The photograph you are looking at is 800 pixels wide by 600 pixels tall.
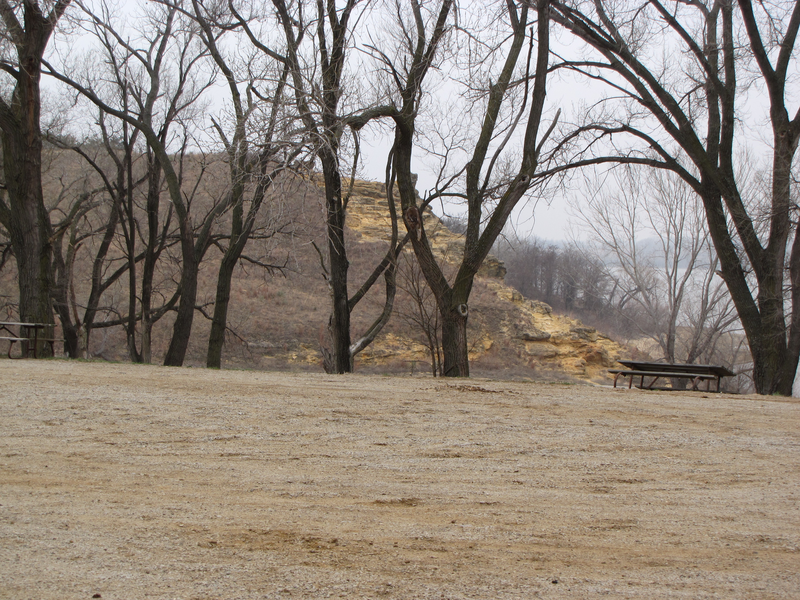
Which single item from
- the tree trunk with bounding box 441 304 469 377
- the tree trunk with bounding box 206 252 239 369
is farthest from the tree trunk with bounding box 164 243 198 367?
the tree trunk with bounding box 441 304 469 377

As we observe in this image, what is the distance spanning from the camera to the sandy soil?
3035 millimetres

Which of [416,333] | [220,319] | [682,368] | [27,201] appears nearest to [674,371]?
[682,368]

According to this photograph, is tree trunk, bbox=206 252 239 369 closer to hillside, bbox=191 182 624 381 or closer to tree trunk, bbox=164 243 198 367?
tree trunk, bbox=164 243 198 367

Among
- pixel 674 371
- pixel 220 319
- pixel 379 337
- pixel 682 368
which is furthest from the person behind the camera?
pixel 379 337

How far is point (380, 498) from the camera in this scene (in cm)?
421

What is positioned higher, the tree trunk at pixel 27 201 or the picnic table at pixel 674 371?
the tree trunk at pixel 27 201

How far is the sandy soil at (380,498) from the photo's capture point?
3035mm

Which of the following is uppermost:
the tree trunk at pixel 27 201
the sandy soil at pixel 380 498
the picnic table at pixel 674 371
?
the tree trunk at pixel 27 201

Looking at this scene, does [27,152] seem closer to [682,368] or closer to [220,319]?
[220,319]

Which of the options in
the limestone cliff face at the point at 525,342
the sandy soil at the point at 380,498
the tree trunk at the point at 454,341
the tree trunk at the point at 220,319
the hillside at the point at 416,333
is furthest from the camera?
the limestone cliff face at the point at 525,342

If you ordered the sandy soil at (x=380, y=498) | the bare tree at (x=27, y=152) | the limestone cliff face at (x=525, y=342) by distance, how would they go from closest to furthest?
the sandy soil at (x=380, y=498), the bare tree at (x=27, y=152), the limestone cliff face at (x=525, y=342)

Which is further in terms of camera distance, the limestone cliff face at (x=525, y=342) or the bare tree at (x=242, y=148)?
the limestone cliff face at (x=525, y=342)

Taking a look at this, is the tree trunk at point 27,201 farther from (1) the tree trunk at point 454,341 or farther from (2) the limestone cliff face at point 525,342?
(2) the limestone cliff face at point 525,342

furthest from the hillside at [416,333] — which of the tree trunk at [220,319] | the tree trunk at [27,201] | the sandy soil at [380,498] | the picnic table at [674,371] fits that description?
the sandy soil at [380,498]
